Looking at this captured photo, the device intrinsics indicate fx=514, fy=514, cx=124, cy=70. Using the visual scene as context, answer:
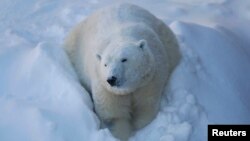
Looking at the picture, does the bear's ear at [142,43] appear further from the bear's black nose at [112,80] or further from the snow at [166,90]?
the snow at [166,90]

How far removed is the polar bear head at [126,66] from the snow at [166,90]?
1.05 ft

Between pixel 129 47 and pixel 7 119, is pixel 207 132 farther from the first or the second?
pixel 7 119

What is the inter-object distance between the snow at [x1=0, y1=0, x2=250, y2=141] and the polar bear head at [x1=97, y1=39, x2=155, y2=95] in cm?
32

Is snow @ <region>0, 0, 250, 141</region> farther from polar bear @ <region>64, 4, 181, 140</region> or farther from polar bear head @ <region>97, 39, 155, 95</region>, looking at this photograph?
polar bear head @ <region>97, 39, 155, 95</region>

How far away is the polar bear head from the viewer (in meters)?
3.35

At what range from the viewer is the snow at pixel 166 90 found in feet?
11.3

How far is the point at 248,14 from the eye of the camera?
5211mm

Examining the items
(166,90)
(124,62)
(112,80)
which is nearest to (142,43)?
(124,62)

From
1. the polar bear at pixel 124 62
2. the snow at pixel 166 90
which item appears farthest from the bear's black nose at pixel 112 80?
the snow at pixel 166 90

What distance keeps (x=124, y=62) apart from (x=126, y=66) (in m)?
0.03

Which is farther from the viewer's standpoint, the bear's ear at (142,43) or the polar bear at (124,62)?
the bear's ear at (142,43)

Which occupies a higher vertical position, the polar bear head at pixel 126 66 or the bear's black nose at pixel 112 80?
the polar bear head at pixel 126 66

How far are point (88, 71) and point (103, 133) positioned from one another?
75 centimetres

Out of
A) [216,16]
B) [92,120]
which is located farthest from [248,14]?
[92,120]
